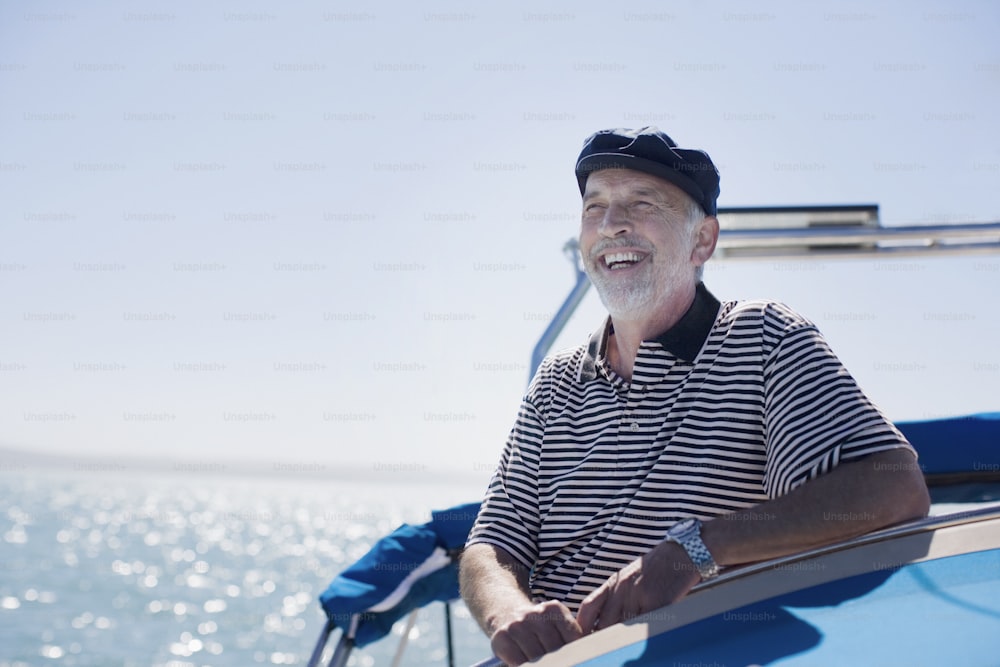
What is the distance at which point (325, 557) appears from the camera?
124 feet

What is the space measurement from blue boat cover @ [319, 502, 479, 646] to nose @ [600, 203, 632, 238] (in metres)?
1.09

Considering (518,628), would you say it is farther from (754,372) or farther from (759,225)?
(759,225)

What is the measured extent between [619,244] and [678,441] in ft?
1.73

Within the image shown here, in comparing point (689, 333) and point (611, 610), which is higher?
point (689, 333)

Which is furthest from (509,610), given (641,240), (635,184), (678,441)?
(635,184)

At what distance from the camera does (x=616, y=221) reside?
6.21 ft

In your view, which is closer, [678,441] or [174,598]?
[678,441]

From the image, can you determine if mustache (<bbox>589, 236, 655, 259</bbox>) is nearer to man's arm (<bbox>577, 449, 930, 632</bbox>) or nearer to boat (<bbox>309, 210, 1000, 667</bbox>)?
man's arm (<bbox>577, 449, 930, 632</bbox>)

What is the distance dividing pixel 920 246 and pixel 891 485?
160 centimetres

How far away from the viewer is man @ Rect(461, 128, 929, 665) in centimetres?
131

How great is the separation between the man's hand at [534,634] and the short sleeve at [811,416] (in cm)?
45

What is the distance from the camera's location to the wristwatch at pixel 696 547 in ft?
4.29

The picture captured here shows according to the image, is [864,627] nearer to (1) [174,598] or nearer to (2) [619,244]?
(2) [619,244]

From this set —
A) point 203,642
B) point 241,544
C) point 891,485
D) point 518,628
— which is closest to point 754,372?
point 891,485
